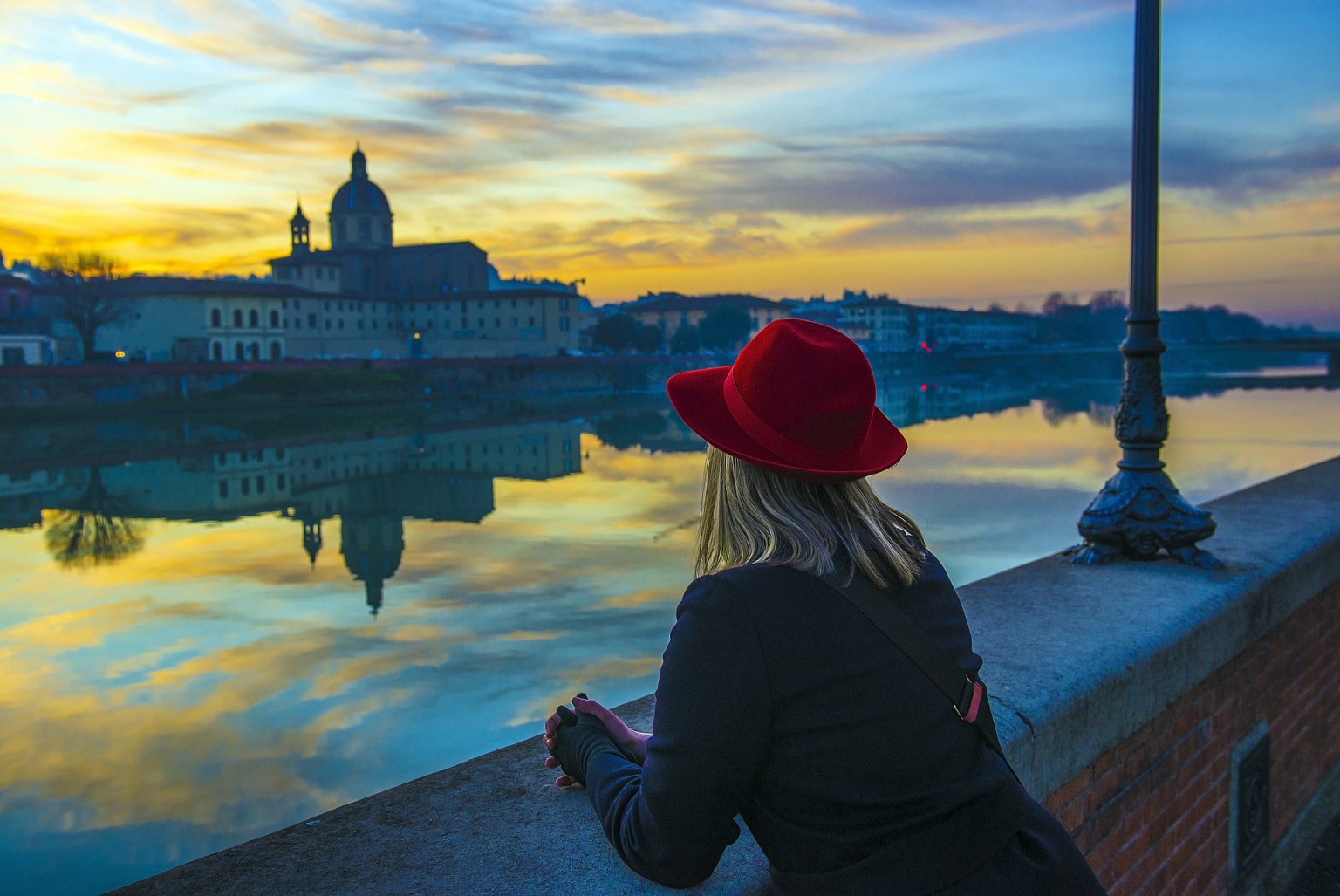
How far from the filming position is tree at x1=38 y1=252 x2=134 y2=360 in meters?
43.7

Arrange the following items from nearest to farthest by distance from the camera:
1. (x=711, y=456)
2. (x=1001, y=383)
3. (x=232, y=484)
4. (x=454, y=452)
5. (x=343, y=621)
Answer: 1. (x=711, y=456)
2. (x=343, y=621)
3. (x=232, y=484)
4. (x=454, y=452)
5. (x=1001, y=383)

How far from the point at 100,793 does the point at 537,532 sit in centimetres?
992

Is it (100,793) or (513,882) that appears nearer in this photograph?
(513,882)

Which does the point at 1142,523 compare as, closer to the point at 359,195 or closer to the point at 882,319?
the point at 359,195

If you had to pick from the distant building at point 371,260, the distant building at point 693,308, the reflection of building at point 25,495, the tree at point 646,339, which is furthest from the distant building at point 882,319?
the reflection of building at point 25,495

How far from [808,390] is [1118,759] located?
4.81 ft

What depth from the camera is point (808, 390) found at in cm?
119

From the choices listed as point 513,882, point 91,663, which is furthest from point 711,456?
point 91,663

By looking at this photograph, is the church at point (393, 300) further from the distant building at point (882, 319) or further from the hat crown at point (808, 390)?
the hat crown at point (808, 390)

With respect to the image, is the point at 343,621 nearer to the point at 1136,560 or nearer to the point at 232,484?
the point at 1136,560

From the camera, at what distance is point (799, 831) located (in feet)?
3.82

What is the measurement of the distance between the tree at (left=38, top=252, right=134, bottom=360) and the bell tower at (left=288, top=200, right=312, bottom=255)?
28230 millimetres

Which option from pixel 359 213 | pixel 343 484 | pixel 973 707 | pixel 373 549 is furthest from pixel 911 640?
pixel 359 213

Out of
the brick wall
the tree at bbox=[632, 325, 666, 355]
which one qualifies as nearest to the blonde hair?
the brick wall
